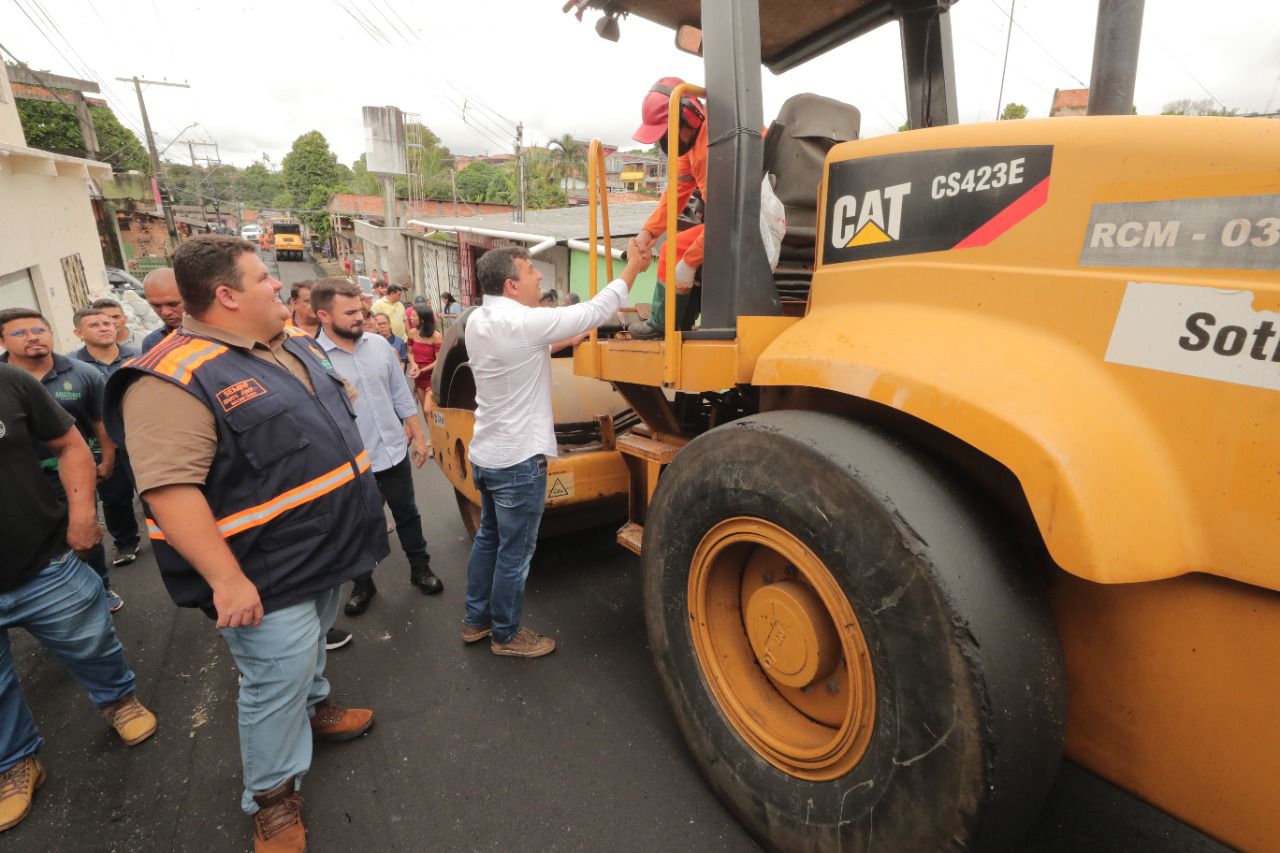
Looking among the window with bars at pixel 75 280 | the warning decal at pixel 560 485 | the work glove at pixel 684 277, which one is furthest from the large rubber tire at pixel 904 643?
the window with bars at pixel 75 280

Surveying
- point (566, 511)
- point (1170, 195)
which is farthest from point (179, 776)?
point (1170, 195)

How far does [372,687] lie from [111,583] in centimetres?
227

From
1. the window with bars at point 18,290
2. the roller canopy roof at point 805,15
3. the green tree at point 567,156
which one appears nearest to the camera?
the roller canopy roof at point 805,15

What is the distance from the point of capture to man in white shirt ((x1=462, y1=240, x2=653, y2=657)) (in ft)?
8.23

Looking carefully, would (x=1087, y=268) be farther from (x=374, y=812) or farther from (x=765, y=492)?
(x=374, y=812)

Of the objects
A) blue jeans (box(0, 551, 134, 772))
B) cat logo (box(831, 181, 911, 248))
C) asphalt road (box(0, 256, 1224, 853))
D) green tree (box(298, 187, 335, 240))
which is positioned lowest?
asphalt road (box(0, 256, 1224, 853))

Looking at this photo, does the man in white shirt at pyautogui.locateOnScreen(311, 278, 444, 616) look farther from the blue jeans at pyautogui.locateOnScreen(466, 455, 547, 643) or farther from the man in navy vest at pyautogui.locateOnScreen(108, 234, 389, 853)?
the man in navy vest at pyautogui.locateOnScreen(108, 234, 389, 853)

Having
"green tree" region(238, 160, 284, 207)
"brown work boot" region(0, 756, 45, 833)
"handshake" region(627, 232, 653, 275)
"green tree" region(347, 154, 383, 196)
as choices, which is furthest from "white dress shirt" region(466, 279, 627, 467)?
"green tree" region(238, 160, 284, 207)

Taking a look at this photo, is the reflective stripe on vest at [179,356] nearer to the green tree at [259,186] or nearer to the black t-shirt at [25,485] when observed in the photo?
the black t-shirt at [25,485]

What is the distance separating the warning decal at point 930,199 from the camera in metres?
1.47

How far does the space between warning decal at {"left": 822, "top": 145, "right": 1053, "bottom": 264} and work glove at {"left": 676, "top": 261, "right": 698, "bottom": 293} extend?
66 centimetres

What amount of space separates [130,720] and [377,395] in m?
1.77

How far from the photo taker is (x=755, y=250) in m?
2.14

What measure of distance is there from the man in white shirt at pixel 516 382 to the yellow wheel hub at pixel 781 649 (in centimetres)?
92
